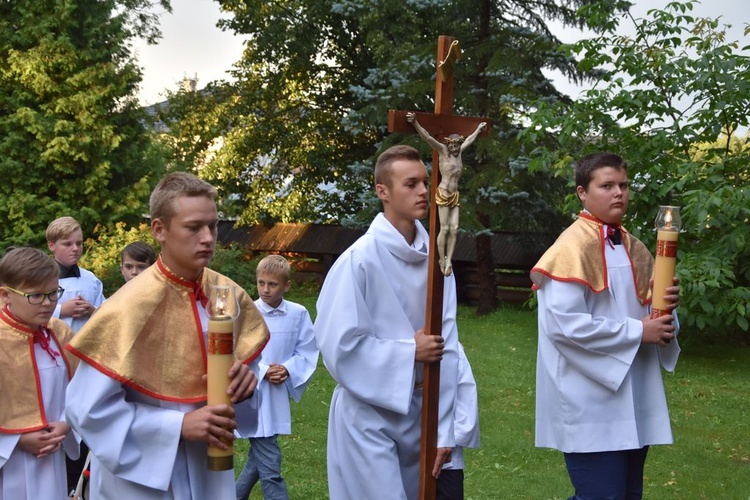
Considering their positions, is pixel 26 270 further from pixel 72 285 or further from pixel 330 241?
pixel 330 241

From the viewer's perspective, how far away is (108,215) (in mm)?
22828

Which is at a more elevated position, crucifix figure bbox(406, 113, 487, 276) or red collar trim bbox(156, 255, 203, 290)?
crucifix figure bbox(406, 113, 487, 276)

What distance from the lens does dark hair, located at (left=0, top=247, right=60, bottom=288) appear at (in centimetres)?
477

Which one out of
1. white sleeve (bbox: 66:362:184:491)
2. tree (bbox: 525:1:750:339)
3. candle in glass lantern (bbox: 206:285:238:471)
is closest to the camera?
candle in glass lantern (bbox: 206:285:238:471)

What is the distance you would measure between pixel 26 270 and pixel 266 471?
7.88 ft

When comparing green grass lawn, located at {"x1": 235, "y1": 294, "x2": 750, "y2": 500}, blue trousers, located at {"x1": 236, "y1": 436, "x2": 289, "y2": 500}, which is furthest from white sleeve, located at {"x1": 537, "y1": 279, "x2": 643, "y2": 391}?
green grass lawn, located at {"x1": 235, "y1": 294, "x2": 750, "y2": 500}

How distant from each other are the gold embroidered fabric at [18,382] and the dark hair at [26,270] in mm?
226

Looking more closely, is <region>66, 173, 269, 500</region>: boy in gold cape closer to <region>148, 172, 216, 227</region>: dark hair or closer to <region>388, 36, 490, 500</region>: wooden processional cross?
<region>148, 172, 216, 227</region>: dark hair

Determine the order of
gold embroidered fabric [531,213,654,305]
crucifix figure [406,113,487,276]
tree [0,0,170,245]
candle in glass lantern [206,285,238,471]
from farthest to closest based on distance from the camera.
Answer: tree [0,0,170,245] < gold embroidered fabric [531,213,654,305] < crucifix figure [406,113,487,276] < candle in glass lantern [206,285,238,471]

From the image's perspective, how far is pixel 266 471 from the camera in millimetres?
6492

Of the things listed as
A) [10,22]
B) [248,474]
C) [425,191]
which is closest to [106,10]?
[10,22]

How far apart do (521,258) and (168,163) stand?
10.6 metres

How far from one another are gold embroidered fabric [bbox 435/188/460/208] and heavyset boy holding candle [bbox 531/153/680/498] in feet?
3.57

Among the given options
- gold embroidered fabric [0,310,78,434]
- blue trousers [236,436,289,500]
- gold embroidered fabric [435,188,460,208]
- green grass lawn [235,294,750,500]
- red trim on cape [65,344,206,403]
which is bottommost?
green grass lawn [235,294,750,500]
